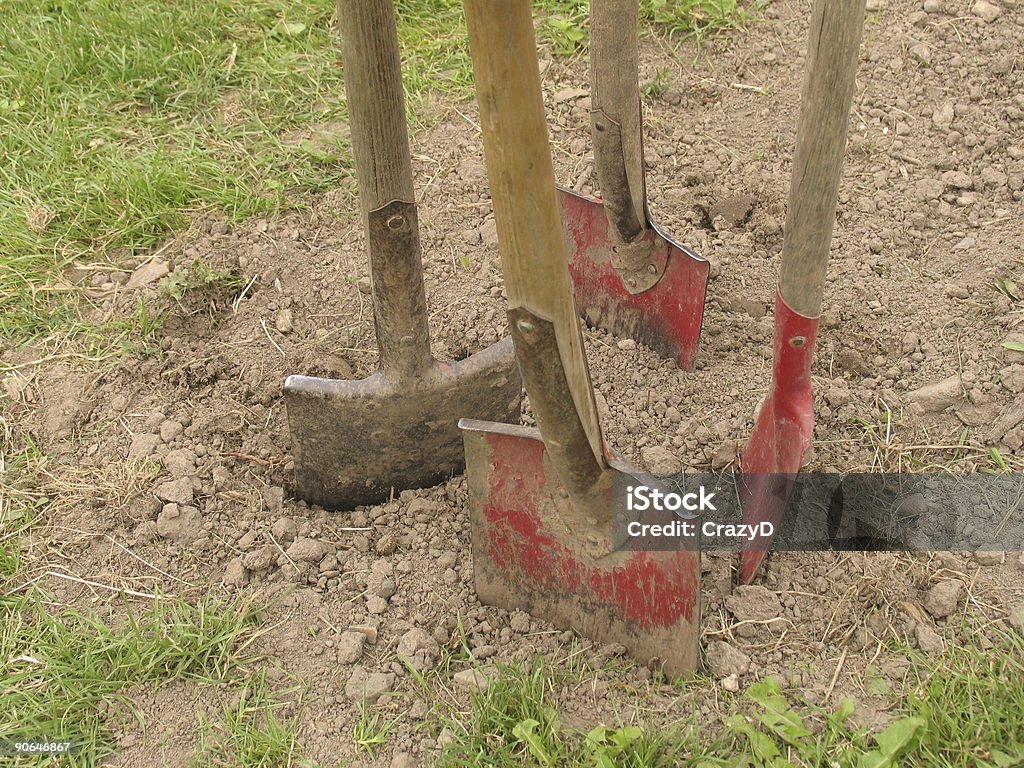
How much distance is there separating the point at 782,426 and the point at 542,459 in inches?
19.4

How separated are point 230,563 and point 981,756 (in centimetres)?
148

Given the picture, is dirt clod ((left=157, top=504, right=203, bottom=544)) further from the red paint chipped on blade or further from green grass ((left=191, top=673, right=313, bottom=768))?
the red paint chipped on blade

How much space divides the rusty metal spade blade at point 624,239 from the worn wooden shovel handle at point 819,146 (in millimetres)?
483

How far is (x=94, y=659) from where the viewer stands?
1.99 m

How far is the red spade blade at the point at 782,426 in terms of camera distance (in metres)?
1.97

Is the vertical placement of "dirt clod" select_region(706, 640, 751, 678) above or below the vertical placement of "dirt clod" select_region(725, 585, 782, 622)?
below

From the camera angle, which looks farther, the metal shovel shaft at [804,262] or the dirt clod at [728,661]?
the dirt clod at [728,661]

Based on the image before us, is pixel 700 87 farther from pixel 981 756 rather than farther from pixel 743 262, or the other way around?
pixel 981 756

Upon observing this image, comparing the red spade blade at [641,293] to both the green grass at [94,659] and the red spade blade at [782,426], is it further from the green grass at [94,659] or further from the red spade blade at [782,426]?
the green grass at [94,659]

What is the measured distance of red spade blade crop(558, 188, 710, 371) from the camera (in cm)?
244

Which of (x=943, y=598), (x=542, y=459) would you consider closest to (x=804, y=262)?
(x=542, y=459)

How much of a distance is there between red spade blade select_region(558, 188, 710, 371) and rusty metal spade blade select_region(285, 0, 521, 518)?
467 millimetres

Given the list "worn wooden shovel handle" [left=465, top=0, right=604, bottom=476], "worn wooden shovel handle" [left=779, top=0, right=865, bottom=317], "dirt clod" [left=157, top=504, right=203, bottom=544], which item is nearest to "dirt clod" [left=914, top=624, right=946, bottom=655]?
"worn wooden shovel handle" [left=779, top=0, right=865, bottom=317]

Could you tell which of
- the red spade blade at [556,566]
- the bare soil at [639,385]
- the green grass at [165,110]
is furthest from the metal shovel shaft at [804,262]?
the green grass at [165,110]
